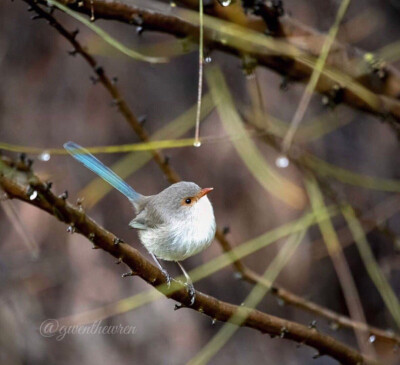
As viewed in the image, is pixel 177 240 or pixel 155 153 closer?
pixel 177 240

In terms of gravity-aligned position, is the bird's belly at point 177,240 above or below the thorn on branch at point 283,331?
above

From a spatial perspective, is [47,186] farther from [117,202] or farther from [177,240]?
[117,202]

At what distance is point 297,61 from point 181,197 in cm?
180

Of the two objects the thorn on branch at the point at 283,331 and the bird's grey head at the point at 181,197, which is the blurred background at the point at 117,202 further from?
the bird's grey head at the point at 181,197

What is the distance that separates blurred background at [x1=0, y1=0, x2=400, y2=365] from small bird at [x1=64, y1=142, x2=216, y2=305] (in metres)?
1.89

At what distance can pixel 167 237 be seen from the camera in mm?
2055

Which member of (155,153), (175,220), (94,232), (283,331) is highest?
(155,153)

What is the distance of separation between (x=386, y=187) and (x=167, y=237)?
7.97 ft

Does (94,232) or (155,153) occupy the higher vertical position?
(155,153)

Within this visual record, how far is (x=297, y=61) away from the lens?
348 cm

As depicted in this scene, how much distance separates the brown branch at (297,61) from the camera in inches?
121

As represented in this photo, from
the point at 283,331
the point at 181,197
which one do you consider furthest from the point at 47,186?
the point at 283,331

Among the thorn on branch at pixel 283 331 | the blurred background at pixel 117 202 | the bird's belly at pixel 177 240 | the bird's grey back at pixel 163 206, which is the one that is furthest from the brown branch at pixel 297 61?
the thorn on branch at pixel 283 331

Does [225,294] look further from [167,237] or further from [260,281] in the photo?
[167,237]
